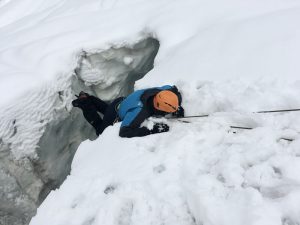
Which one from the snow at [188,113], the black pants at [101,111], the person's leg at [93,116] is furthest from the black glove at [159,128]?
the person's leg at [93,116]

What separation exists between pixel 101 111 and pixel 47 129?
0.73m

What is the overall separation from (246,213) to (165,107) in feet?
5.36

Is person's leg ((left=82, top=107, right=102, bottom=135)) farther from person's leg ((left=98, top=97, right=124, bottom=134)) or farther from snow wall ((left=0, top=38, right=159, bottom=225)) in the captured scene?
snow wall ((left=0, top=38, right=159, bottom=225))

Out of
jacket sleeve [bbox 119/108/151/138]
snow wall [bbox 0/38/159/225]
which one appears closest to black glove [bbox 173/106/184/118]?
jacket sleeve [bbox 119/108/151/138]

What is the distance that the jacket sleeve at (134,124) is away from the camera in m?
3.47

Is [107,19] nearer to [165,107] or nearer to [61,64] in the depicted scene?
[61,64]

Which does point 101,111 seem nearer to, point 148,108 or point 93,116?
point 93,116

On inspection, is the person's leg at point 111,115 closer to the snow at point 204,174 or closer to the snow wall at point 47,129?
the snow wall at point 47,129

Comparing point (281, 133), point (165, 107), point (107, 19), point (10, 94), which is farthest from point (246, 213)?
point (107, 19)

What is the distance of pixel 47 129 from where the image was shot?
5.04 m

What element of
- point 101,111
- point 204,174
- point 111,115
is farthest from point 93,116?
point 204,174

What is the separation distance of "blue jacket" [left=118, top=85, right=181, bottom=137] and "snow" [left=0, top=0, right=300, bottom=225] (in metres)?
0.12

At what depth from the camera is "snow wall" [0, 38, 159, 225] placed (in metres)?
4.84

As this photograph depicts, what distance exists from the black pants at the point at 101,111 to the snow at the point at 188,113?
429 mm
